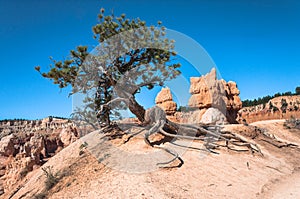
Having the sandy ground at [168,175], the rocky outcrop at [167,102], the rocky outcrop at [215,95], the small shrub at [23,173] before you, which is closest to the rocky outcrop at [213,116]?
the rocky outcrop at [215,95]

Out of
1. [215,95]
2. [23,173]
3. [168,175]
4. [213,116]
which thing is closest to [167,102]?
[215,95]

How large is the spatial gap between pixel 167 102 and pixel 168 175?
11.9 m

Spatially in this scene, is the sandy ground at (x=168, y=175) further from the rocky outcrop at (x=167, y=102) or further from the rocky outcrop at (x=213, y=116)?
the rocky outcrop at (x=167, y=102)

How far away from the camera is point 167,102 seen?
17766mm

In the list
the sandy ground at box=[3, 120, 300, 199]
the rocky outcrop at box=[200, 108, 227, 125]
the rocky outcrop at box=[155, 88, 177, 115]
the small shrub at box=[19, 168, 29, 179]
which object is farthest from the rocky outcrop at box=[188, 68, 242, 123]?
the small shrub at box=[19, 168, 29, 179]

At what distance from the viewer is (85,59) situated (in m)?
8.22

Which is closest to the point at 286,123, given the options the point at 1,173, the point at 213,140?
the point at 213,140

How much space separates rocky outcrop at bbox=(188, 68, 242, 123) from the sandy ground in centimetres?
692

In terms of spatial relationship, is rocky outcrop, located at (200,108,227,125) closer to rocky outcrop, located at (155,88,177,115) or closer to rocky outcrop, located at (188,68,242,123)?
rocky outcrop, located at (188,68,242,123)

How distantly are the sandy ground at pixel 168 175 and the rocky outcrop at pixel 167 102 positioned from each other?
29.0 ft

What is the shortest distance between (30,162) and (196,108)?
10.8 m

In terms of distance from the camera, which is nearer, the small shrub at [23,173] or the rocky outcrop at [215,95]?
the small shrub at [23,173]

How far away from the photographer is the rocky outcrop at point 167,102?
1759 centimetres

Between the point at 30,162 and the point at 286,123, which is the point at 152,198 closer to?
the point at 30,162
